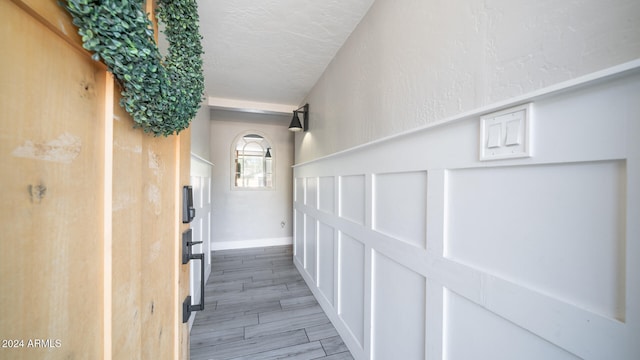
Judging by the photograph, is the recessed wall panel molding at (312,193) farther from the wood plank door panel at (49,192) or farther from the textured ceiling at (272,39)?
the wood plank door panel at (49,192)

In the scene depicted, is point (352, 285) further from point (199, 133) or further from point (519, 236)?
point (199, 133)

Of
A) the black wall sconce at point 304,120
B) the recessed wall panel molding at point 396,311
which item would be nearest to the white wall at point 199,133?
the black wall sconce at point 304,120

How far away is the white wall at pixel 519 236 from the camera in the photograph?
1.50ft

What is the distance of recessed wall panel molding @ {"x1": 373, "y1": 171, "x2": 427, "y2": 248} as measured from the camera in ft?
3.17

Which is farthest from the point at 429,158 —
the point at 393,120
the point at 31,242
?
the point at 31,242

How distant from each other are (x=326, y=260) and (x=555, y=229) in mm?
1822

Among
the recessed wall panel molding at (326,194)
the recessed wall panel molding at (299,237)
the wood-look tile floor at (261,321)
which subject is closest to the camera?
the wood-look tile floor at (261,321)

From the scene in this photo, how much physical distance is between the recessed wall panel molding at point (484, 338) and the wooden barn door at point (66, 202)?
3.37 ft

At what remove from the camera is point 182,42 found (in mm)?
686

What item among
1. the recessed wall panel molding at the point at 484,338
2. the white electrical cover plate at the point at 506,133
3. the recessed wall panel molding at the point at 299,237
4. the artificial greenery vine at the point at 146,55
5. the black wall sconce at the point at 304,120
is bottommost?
the recessed wall panel molding at the point at 299,237

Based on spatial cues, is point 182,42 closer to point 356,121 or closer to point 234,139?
point 356,121

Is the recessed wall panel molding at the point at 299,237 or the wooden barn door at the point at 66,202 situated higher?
the wooden barn door at the point at 66,202

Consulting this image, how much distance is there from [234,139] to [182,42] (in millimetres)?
3710

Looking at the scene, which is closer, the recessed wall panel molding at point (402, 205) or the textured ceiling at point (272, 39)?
the recessed wall panel molding at point (402, 205)
